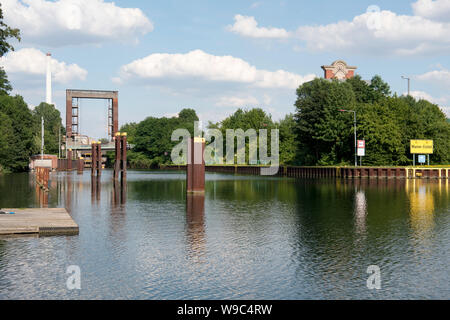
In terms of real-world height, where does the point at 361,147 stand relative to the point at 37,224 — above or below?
above

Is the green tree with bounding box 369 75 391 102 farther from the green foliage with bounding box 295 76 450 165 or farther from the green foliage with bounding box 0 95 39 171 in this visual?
the green foliage with bounding box 0 95 39 171

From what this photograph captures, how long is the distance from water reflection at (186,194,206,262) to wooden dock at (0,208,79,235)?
4.34 metres

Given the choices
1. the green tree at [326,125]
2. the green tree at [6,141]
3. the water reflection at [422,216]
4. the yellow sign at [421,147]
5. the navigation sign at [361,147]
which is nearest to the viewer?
the water reflection at [422,216]

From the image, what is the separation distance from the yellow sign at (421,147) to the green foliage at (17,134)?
69.6 metres

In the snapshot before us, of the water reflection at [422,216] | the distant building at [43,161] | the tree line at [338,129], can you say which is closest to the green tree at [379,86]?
the tree line at [338,129]

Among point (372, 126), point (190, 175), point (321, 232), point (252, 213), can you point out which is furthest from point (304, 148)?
point (321, 232)

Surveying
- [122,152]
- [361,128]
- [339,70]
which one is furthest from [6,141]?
[339,70]

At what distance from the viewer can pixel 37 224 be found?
18328 millimetres

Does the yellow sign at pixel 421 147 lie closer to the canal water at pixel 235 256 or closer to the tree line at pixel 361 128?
the tree line at pixel 361 128

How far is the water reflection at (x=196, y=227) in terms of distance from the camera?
1481 cm

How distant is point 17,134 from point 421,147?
247 ft

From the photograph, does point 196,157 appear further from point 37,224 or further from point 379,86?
point 379,86
